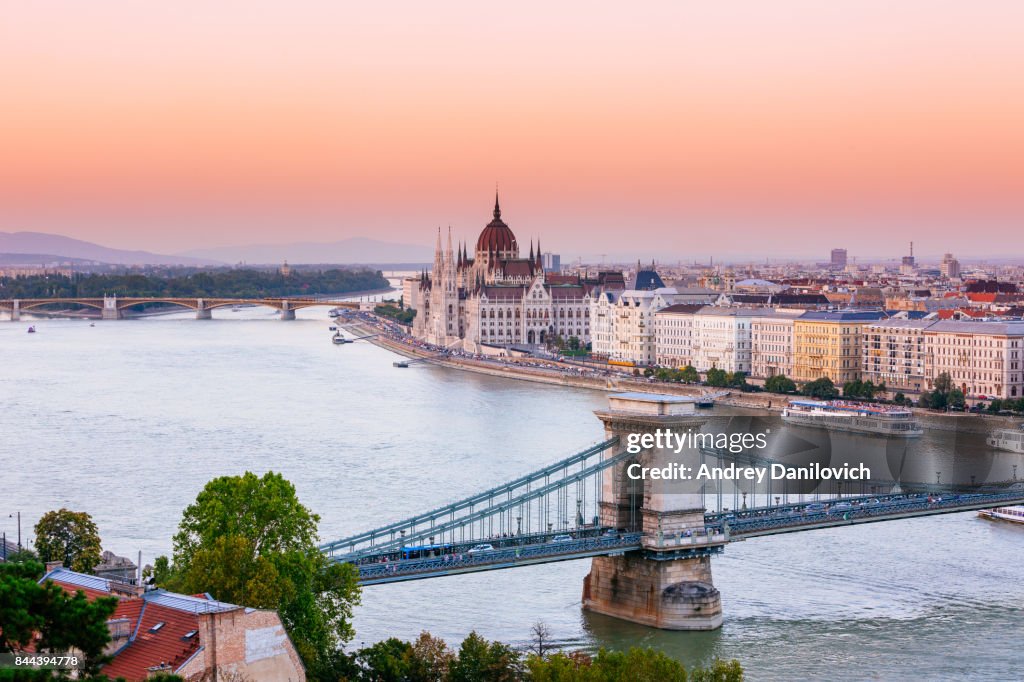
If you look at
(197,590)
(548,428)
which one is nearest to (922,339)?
(548,428)

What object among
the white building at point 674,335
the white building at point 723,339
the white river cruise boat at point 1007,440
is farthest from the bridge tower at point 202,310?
the white river cruise boat at point 1007,440

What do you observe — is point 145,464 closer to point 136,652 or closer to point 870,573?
point 870,573

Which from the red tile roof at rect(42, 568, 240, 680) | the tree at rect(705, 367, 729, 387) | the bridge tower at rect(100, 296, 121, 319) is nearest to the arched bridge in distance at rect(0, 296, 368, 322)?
the bridge tower at rect(100, 296, 121, 319)

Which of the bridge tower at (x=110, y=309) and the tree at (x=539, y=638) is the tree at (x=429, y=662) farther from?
the bridge tower at (x=110, y=309)

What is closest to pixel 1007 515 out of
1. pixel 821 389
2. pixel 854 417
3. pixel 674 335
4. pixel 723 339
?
pixel 854 417

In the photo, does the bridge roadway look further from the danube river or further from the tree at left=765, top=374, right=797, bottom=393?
the tree at left=765, top=374, right=797, bottom=393

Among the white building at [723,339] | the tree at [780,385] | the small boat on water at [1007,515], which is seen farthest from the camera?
the white building at [723,339]
